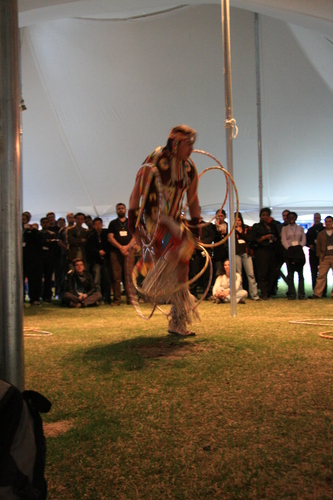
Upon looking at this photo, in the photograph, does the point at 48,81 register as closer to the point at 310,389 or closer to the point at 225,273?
the point at 225,273

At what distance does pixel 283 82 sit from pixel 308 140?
1.66 m

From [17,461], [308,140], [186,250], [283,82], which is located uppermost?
[283,82]

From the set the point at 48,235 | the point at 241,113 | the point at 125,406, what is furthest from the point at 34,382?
the point at 241,113

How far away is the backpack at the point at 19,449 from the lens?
53.5 inches

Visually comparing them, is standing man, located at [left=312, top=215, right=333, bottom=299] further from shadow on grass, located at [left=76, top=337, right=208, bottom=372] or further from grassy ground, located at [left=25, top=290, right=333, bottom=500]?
shadow on grass, located at [left=76, top=337, right=208, bottom=372]

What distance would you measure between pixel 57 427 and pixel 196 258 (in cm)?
706

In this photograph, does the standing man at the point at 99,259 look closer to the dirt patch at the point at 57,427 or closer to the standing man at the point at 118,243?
the standing man at the point at 118,243

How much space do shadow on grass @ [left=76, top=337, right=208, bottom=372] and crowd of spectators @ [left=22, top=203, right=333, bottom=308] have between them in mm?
3881

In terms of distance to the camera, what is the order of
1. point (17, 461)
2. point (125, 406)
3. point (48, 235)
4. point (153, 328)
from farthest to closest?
point (48, 235) → point (153, 328) → point (125, 406) → point (17, 461)

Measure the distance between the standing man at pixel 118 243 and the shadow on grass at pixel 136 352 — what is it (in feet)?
12.6

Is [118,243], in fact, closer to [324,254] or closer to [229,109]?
[229,109]

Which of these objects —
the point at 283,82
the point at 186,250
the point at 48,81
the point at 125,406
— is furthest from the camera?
the point at 48,81

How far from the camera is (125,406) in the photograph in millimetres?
2648

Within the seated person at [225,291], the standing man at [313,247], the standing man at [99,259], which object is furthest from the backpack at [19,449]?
the standing man at [313,247]
